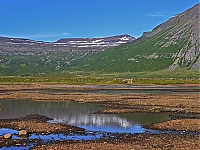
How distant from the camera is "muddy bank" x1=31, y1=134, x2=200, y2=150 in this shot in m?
28.0

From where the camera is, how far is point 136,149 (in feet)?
89.5

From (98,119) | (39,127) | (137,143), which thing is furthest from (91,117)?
(137,143)

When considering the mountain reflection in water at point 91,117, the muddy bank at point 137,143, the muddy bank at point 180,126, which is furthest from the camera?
the mountain reflection in water at point 91,117

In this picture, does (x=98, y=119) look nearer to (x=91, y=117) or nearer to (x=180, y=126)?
(x=91, y=117)

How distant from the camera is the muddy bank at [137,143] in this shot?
91.8 feet

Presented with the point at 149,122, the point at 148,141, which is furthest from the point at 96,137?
the point at 149,122

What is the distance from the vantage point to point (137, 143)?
98.2 feet

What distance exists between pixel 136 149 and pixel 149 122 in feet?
55.3

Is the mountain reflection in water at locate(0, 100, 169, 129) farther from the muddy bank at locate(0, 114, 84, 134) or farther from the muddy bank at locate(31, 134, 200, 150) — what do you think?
the muddy bank at locate(31, 134, 200, 150)

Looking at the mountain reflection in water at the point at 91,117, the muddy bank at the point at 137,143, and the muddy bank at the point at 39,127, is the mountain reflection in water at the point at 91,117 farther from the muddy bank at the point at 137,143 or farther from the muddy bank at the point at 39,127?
the muddy bank at the point at 137,143

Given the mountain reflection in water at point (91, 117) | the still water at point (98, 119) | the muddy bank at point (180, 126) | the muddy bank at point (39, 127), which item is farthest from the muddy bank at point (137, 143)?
the mountain reflection in water at point (91, 117)

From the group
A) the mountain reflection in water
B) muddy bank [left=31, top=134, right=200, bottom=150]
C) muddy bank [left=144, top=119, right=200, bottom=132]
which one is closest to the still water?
the mountain reflection in water

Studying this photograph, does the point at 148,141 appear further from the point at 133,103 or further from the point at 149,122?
the point at 133,103

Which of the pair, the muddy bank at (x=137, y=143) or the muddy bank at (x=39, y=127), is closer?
the muddy bank at (x=137, y=143)
